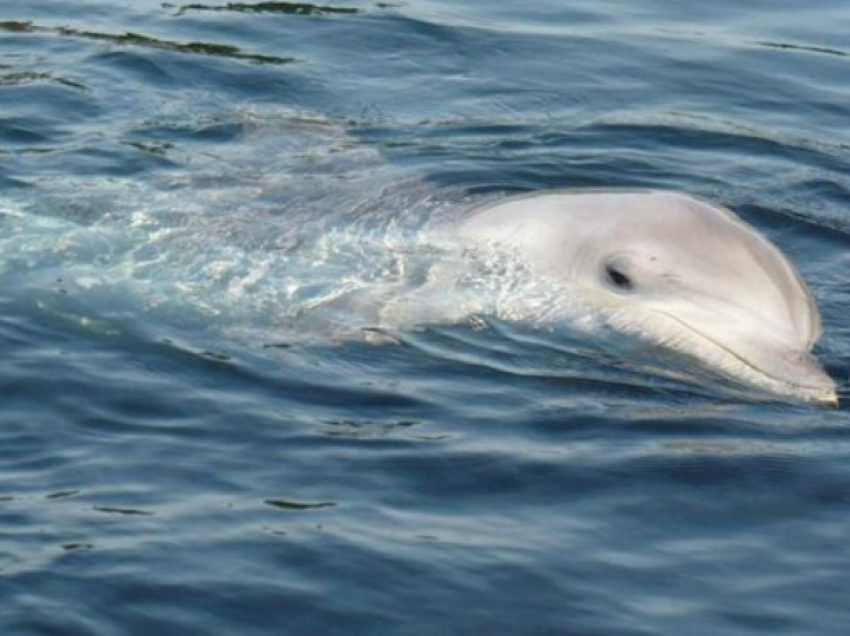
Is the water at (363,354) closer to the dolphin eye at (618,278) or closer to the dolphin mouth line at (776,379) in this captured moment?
the dolphin mouth line at (776,379)

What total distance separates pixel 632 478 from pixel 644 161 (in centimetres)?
527

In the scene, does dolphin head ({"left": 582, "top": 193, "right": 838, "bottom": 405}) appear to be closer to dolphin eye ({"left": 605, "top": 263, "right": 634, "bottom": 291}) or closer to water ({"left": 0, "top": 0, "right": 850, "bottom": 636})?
dolphin eye ({"left": 605, "top": 263, "right": 634, "bottom": 291})

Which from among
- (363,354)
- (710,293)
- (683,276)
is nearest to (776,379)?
(710,293)

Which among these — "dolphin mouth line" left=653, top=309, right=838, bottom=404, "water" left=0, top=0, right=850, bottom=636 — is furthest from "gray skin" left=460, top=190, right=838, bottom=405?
"water" left=0, top=0, right=850, bottom=636

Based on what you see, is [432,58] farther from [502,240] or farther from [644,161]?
[502,240]

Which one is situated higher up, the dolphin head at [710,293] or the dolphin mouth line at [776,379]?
the dolphin head at [710,293]

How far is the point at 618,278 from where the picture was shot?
10141mm

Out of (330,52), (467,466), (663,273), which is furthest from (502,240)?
(330,52)

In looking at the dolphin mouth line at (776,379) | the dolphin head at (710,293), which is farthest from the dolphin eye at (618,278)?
the dolphin mouth line at (776,379)

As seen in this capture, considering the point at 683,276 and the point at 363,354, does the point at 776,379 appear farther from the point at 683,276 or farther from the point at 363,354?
the point at 363,354

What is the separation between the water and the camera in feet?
24.3

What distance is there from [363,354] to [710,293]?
1657 mm

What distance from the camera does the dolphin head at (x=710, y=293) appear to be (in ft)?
30.8

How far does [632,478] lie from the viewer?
845cm
